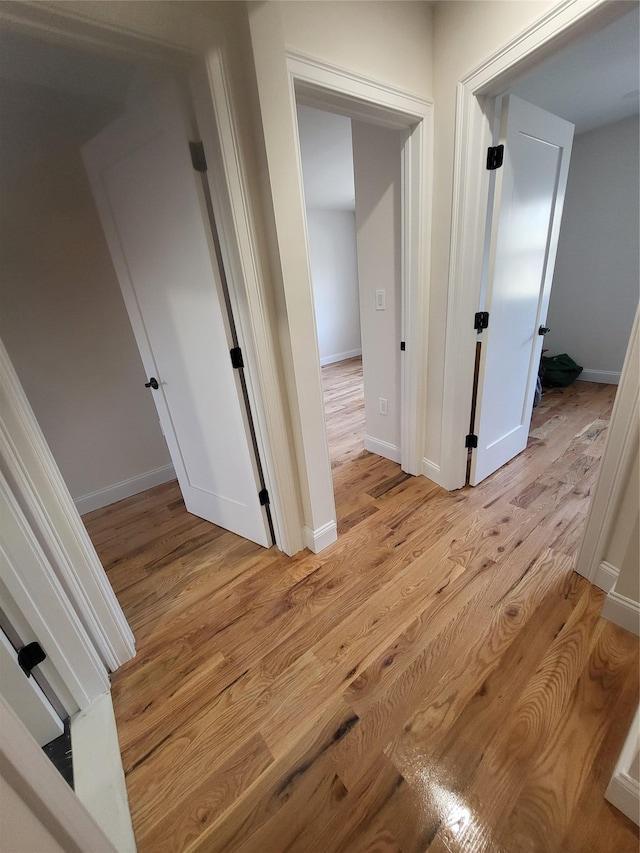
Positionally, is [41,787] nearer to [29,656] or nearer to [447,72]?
[29,656]

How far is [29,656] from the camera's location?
40.4 inches

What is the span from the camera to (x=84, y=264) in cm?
204

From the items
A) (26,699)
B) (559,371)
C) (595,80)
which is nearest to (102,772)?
(26,699)

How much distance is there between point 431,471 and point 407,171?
1.72m

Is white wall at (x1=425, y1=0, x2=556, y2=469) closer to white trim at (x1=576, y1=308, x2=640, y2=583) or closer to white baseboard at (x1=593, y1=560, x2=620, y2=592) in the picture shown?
white trim at (x1=576, y1=308, x2=640, y2=583)

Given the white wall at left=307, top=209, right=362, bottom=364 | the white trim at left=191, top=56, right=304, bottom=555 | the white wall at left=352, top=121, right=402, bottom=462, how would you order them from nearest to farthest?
the white trim at left=191, top=56, right=304, bottom=555
the white wall at left=352, top=121, right=402, bottom=462
the white wall at left=307, top=209, right=362, bottom=364

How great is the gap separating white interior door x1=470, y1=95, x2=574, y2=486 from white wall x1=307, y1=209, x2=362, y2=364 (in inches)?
138

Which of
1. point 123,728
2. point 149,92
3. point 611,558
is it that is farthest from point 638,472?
point 149,92

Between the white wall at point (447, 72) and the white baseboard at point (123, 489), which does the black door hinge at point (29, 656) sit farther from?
the white wall at point (447, 72)

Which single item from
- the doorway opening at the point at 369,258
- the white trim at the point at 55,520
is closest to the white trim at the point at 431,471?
the doorway opening at the point at 369,258

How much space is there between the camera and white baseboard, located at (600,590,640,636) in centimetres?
122

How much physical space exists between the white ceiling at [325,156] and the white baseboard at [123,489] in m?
2.60

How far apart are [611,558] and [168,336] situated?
2.20m

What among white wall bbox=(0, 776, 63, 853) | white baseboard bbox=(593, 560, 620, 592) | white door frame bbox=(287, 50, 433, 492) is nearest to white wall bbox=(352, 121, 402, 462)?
white door frame bbox=(287, 50, 433, 492)
